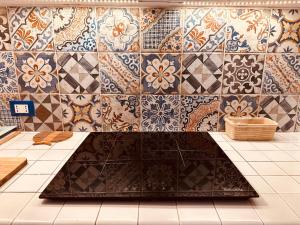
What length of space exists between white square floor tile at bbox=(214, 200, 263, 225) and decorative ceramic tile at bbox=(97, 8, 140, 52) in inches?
32.9

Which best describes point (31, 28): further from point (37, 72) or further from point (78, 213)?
point (78, 213)

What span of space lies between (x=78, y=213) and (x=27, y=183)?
0.84ft

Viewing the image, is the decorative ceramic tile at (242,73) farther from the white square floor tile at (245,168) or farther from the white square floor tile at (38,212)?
the white square floor tile at (38,212)

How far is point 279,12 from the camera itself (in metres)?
1.14

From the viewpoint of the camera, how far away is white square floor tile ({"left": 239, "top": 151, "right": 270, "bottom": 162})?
0.95 m

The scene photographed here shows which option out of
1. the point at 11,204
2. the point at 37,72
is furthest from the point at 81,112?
the point at 11,204

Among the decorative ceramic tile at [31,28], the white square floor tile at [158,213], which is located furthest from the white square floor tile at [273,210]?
the decorative ceramic tile at [31,28]

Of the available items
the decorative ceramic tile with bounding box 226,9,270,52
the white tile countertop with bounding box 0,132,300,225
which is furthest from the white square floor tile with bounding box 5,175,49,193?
the decorative ceramic tile with bounding box 226,9,270,52

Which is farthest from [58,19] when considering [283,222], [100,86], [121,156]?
[283,222]

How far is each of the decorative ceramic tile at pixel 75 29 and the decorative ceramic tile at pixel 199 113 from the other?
0.58 m

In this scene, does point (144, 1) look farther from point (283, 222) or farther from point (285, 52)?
point (283, 222)

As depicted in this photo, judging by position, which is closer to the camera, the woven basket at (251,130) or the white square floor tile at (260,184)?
the white square floor tile at (260,184)

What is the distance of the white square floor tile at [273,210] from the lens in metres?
0.60

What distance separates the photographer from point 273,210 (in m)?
0.64
